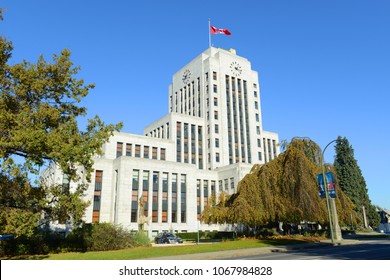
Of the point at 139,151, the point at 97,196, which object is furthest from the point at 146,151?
the point at 97,196

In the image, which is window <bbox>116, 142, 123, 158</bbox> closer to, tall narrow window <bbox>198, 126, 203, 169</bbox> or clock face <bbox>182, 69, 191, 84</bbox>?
tall narrow window <bbox>198, 126, 203, 169</bbox>

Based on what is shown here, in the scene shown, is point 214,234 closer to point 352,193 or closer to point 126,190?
point 126,190

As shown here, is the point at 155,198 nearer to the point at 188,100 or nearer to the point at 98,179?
the point at 98,179

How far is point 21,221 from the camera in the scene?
19.9 meters

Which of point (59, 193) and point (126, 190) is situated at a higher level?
point (126, 190)

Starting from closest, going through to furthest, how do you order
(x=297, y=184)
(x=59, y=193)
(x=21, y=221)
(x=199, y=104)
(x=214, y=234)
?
(x=21, y=221)
(x=59, y=193)
(x=297, y=184)
(x=214, y=234)
(x=199, y=104)

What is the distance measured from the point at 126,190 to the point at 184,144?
83.9 ft

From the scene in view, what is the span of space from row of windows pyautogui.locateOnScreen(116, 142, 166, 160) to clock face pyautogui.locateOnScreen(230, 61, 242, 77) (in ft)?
98.9

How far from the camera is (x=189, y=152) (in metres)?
73.0

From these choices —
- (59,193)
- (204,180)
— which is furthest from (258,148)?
(59,193)

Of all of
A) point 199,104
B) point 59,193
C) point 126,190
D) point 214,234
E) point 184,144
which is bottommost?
point 214,234

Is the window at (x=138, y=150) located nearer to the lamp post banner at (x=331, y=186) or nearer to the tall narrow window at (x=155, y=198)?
the tall narrow window at (x=155, y=198)

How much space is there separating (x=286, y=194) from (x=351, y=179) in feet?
129

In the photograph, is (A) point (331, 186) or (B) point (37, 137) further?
(A) point (331, 186)
